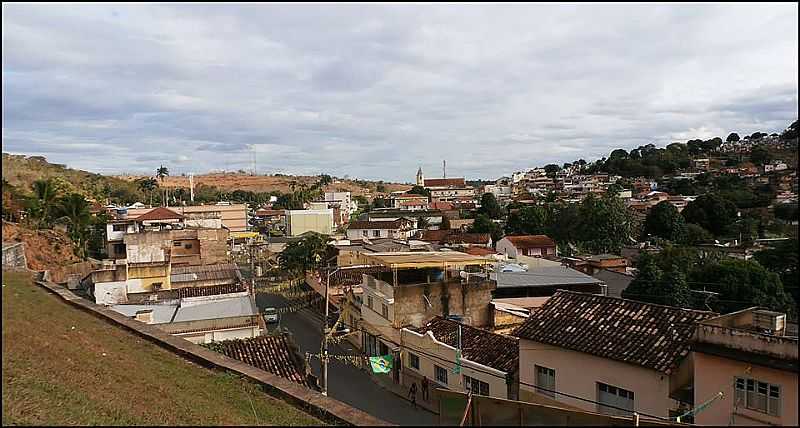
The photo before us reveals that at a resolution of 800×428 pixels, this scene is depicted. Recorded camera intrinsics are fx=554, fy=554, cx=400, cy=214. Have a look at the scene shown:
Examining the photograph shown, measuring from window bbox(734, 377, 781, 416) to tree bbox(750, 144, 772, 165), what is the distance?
82.9 metres

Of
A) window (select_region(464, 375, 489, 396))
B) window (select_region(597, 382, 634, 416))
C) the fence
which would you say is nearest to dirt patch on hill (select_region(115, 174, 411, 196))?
window (select_region(464, 375, 489, 396))

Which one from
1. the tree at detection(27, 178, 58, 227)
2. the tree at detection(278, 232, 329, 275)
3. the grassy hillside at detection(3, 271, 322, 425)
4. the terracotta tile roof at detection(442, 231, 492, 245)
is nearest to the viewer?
the grassy hillside at detection(3, 271, 322, 425)

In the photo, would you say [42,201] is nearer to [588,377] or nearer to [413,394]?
[413,394]

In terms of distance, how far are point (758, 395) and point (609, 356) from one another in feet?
9.18

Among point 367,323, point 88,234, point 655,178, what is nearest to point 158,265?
point 367,323

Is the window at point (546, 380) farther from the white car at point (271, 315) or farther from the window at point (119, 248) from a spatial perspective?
the window at point (119, 248)

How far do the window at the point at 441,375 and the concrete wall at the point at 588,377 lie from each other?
11.0 feet

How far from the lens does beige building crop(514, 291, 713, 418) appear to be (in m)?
11.1

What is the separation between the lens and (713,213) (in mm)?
48688

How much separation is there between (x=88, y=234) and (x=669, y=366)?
35194mm

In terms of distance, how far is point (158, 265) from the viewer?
932 inches

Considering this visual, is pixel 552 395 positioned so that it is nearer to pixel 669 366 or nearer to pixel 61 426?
pixel 669 366

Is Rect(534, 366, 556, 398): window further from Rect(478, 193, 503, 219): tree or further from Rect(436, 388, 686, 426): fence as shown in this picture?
Rect(478, 193, 503, 219): tree

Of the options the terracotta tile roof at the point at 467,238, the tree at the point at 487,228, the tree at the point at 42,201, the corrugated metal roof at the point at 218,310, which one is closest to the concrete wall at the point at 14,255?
the corrugated metal roof at the point at 218,310
